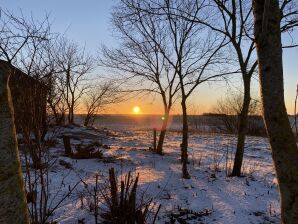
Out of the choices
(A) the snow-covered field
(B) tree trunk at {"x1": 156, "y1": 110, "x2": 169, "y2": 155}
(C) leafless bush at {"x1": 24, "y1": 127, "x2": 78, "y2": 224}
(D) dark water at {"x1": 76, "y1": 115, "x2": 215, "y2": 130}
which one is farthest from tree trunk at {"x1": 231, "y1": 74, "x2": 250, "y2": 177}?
(D) dark water at {"x1": 76, "y1": 115, "x2": 215, "y2": 130}

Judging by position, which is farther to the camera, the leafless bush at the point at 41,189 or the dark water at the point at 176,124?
the dark water at the point at 176,124

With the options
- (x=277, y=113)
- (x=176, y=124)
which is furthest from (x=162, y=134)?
(x=176, y=124)

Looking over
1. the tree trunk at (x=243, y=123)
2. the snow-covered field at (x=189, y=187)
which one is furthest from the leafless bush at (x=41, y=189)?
the tree trunk at (x=243, y=123)

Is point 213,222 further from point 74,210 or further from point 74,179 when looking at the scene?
point 74,179

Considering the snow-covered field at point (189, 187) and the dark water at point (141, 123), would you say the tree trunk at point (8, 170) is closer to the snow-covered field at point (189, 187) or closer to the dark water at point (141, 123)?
the snow-covered field at point (189, 187)

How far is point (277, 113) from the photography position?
2707mm

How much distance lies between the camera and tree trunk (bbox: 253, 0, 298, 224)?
8.74 ft

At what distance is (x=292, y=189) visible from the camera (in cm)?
267

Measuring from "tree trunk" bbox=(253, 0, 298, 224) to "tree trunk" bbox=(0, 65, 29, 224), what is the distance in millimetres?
2020

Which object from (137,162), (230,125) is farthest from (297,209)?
(230,125)

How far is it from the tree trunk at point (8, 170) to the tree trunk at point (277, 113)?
202cm

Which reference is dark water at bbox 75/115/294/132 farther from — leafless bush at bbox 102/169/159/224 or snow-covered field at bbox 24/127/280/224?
snow-covered field at bbox 24/127/280/224

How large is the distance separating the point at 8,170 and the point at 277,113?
2110 mm

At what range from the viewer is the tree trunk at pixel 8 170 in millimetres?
1645
